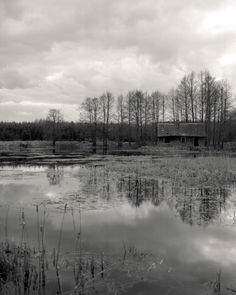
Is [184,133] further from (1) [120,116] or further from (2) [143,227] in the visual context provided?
(2) [143,227]

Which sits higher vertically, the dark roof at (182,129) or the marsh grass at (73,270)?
the dark roof at (182,129)

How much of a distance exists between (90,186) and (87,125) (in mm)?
68192

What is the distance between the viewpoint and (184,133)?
69375mm

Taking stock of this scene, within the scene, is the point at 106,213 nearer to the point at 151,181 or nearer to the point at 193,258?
the point at 193,258

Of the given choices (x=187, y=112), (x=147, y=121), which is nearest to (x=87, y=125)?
(x=147, y=121)

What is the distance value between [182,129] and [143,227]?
61453 mm

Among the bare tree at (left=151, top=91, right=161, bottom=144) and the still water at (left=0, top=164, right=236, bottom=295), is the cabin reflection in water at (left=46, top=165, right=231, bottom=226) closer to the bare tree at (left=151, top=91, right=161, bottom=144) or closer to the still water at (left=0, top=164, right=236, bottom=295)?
the still water at (left=0, top=164, right=236, bottom=295)

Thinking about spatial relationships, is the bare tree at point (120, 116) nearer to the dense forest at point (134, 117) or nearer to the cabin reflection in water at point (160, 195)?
the dense forest at point (134, 117)

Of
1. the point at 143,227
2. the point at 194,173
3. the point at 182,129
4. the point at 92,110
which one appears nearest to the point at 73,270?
the point at 143,227

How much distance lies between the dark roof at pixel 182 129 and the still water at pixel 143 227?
51674 mm

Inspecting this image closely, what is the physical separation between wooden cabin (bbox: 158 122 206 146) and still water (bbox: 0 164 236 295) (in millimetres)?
51704

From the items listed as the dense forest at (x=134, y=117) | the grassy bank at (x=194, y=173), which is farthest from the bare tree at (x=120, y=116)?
the grassy bank at (x=194, y=173)

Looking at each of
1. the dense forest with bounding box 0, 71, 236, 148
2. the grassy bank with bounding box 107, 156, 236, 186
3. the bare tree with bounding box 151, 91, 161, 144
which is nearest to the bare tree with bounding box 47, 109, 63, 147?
the dense forest with bounding box 0, 71, 236, 148

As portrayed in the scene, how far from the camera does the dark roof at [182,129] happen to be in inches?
2687
